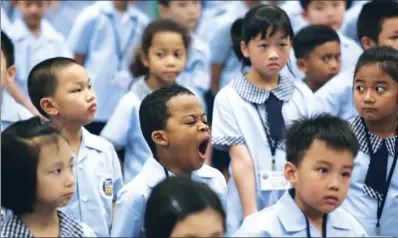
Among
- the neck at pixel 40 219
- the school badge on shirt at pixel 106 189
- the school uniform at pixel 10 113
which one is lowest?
the school badge on shirt at pixel 106 189

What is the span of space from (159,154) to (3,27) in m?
3.38

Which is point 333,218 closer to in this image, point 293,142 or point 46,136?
point 293,142

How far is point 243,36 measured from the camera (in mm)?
5586

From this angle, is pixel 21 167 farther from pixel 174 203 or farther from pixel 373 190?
pixel 373 190

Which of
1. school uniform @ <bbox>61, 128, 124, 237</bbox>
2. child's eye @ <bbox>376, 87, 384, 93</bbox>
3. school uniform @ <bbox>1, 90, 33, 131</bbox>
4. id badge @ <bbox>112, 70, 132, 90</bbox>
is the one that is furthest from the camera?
id badge @ <bbox>112, 70, 132, 90</bbox>

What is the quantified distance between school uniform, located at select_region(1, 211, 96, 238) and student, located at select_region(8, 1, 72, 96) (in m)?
3.75

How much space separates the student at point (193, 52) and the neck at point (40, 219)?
11.9 ft

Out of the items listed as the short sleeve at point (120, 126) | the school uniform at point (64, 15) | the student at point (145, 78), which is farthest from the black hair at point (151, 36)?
the school uniform at point (64, 15)

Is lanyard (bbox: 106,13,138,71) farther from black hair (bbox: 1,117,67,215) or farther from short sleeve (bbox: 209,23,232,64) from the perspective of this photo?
black hair (bbox: 1,117,67,215)

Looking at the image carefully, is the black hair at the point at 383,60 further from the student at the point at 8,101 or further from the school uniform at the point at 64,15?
the school uniform at the point at 64,15

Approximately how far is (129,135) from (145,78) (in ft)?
1.50

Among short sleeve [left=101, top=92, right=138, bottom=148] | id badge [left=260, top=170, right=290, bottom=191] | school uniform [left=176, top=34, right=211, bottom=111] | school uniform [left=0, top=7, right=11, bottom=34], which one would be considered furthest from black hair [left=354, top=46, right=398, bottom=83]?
school uniform [left=0, top=7, right=11, bottom=34]

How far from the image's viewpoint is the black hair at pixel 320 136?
161 inches

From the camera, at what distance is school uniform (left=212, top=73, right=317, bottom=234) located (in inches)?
207
